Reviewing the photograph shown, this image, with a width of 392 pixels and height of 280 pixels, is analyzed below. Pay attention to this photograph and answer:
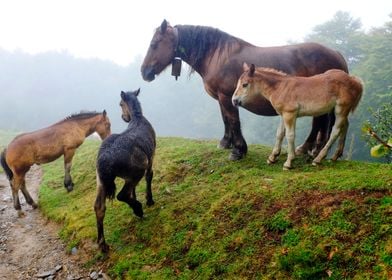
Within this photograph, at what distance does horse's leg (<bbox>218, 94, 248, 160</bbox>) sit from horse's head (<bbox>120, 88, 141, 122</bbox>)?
1.74 metres

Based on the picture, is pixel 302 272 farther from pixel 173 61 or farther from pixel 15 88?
pixel 15 88

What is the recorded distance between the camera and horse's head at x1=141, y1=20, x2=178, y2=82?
7.39 m

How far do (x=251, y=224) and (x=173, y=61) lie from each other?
175 inches

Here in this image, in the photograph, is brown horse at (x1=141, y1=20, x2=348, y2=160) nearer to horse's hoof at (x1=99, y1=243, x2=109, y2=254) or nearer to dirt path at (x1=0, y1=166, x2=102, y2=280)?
horse's hoof at (x1=99, y1=243, x2=109, y2=254)

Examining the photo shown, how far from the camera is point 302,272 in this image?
360 centimetres

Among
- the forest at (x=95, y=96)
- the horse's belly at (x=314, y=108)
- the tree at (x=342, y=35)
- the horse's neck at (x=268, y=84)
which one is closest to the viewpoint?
the horse's belly at (x=314, y=108)

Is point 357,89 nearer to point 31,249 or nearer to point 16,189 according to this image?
point 31,249

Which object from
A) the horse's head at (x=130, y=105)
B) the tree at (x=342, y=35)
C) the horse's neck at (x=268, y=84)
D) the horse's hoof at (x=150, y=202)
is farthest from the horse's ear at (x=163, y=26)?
the tree at (x=342, y=35)

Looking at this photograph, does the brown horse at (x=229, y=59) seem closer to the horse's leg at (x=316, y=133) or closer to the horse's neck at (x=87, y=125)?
Answer: the horse's leg at (x=316, y=133)

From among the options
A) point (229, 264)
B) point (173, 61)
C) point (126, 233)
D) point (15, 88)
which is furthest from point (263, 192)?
point (15, 88)

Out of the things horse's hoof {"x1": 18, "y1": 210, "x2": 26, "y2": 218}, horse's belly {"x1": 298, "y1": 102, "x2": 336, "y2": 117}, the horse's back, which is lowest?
horse's hoof {"x1": 18, "y1": 210, "x2": 26, "y2": 218}

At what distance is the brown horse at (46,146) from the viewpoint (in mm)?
8523

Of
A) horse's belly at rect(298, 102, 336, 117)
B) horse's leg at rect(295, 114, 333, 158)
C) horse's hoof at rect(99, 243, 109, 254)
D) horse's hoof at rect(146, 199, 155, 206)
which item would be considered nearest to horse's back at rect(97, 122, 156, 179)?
horse's hoof at rect(146, 199, 155, 206)

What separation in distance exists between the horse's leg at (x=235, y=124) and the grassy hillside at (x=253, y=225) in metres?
0.24
